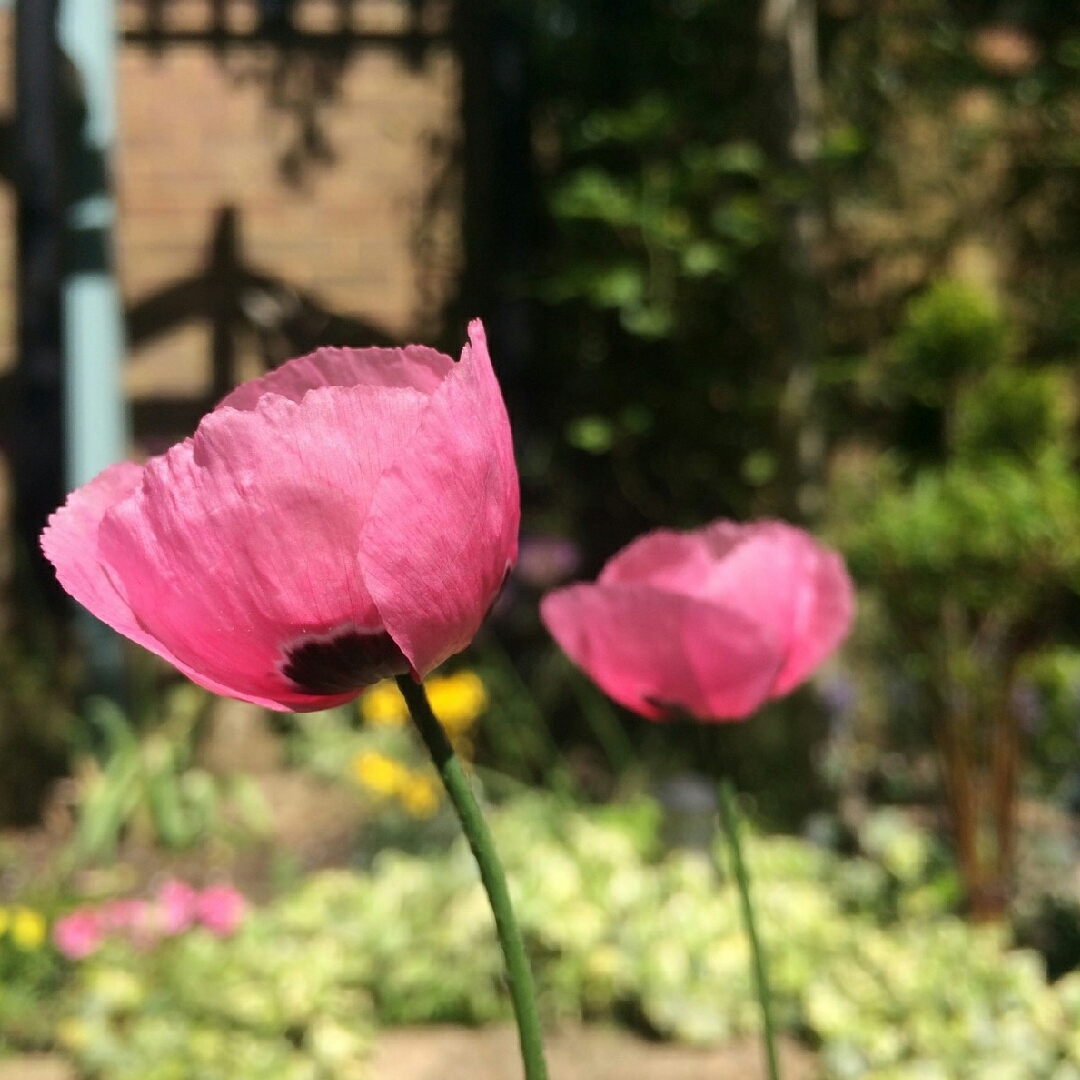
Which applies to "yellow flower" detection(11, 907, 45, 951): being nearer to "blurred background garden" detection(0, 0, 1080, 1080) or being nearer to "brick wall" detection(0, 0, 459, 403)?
"blurred background garden" detection(0, 0, 1080, 1080)

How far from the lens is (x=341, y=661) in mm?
462

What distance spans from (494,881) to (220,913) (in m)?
1.95

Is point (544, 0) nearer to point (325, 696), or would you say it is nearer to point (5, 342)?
point (5, 342)

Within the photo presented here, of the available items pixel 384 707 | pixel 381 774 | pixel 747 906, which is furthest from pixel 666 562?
pixel 384 707

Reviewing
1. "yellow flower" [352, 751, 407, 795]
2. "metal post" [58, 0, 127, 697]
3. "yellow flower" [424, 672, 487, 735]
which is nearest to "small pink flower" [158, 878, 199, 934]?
"yellow flower" [352, 751, 407, 795]

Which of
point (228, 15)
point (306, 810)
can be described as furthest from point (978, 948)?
point (228, 15)

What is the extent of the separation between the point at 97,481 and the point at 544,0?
155 inches

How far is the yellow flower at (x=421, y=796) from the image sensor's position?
305 centimetres

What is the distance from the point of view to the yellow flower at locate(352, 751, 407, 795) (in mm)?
3008

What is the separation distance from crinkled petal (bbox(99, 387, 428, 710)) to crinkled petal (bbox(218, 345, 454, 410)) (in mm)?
62

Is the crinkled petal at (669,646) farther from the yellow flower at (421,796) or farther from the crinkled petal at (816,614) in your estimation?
the yellow flower at (421,796)

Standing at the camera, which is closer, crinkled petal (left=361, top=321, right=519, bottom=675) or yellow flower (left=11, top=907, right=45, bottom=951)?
crinkled petal (left=361, top=321, right=519, bottom=675)

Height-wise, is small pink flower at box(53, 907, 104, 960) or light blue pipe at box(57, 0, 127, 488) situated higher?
light blue pipe at box(57, 0, 127, 488)

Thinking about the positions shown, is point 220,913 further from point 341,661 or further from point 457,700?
point 341,661
